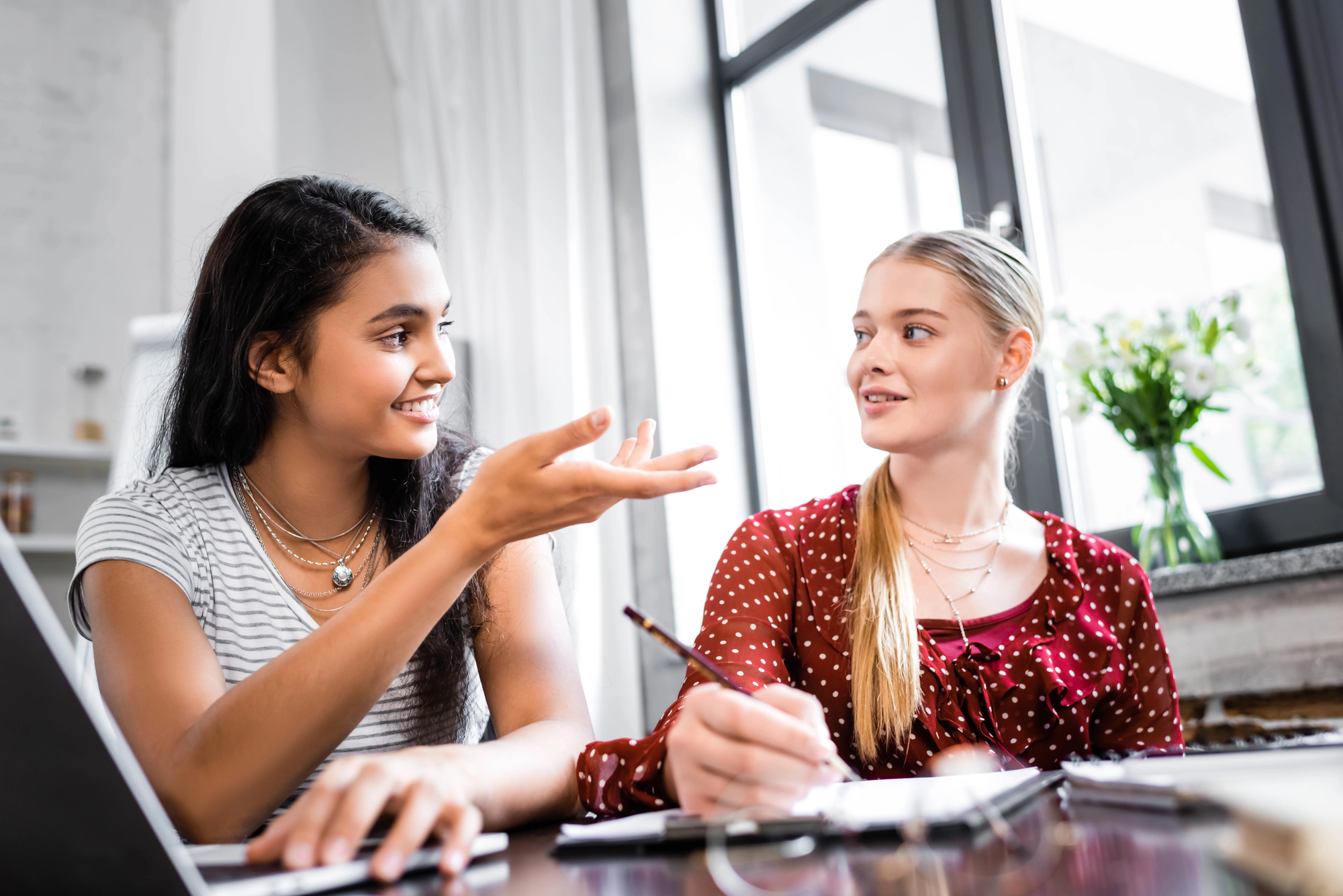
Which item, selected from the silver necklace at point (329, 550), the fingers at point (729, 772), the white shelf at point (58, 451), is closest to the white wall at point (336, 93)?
the white shelf at point (58, 451)


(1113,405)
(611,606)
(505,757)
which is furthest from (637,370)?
(505,757)

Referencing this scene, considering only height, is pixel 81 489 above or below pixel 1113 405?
above

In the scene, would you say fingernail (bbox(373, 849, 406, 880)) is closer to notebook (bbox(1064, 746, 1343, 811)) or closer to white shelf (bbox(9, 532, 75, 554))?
notebook (bbox(1064, 746, 1343, 811))

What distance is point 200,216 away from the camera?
3.09 m

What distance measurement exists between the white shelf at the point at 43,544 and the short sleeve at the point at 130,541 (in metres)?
2.11

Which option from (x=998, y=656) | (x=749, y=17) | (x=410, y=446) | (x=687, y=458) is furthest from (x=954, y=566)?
(x=749, y=17)

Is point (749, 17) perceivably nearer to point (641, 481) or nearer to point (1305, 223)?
point (1305, 223)

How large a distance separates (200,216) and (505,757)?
284 cm

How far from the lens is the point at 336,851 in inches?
20.6

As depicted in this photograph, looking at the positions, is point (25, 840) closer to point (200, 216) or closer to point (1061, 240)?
point (1061, 240)

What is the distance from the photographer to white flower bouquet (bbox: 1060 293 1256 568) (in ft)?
5.19

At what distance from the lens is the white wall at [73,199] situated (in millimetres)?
3068

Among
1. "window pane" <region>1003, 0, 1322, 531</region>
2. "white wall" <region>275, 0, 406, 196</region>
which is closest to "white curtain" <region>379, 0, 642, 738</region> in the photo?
"white wall" <region>275, 0, 406, 196</region>

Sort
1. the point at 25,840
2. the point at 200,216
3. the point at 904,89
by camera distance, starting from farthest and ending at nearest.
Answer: the point at 200,216
the point at 904,89
the point at 25,840
